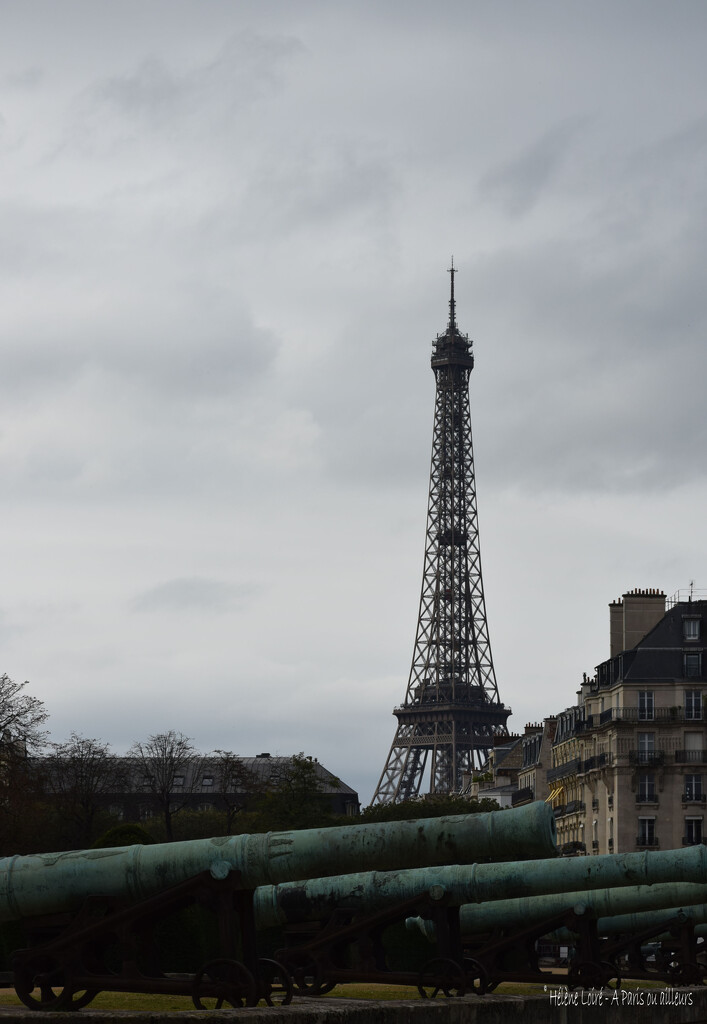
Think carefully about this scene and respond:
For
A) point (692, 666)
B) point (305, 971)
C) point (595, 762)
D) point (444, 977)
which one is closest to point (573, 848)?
point (595, 762)

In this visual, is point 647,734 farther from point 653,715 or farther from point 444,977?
point 444,977

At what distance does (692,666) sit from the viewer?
275 feet

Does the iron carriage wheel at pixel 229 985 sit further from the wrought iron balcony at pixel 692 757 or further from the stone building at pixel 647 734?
the wrought iron balcony at pixel 692 757

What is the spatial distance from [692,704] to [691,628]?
3.67 m

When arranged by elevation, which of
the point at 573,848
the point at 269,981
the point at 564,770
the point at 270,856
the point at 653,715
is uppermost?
the point at 653,715

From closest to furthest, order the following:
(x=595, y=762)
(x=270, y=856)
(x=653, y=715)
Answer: (x=270, y=856) → (x=653, y=715) → (x=595, y=762)

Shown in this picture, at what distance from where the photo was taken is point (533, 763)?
110250 mm

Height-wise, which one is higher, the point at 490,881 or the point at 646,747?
the point at 646,747

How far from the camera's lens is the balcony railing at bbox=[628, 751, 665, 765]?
82.4 metres

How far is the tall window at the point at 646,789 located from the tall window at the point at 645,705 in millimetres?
2639

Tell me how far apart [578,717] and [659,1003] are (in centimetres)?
6958

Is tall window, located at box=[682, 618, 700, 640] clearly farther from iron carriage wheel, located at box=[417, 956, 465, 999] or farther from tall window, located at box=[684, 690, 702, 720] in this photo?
iron carriage wheel, located at box=[417, 956, 465, 999]

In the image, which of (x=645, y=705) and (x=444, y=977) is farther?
(x=645, y=705)

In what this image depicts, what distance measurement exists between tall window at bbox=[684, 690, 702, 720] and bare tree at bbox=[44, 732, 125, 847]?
28805 millimetres
